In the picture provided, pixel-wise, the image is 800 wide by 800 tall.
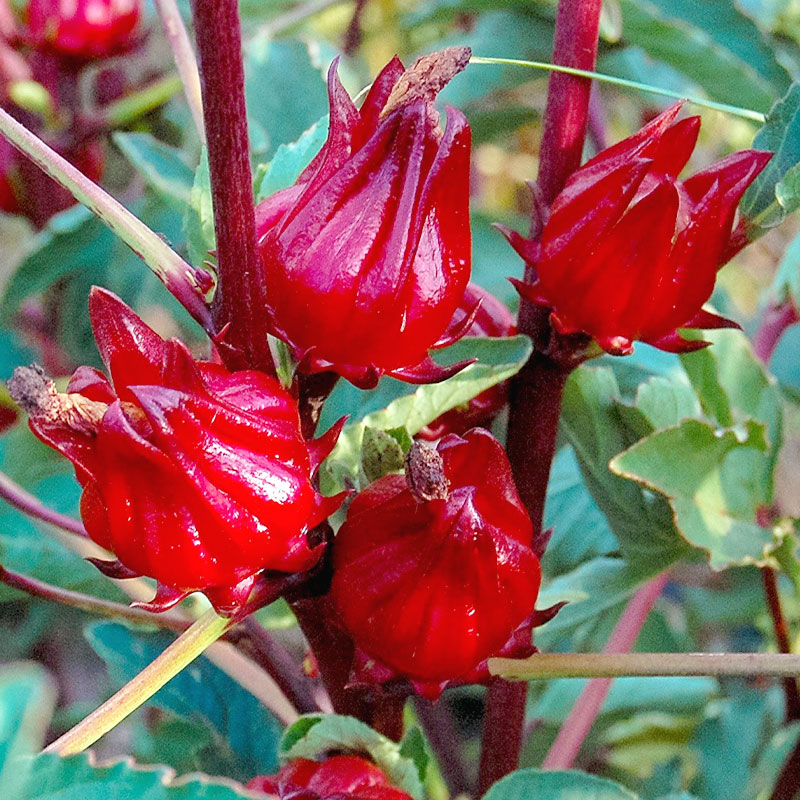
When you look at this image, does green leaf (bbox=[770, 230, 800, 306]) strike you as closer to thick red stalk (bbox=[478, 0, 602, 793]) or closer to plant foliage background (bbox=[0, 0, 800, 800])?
plant foliage background (bbox=[0, 0, 800, 800])

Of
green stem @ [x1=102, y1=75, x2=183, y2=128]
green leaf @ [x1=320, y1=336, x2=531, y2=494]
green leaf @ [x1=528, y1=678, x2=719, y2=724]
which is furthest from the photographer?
green stem @ [x1=102, y1=75, x2=183, y2=128]

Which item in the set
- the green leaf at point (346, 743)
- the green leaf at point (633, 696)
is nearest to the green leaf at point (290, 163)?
the green leaf at point (346, 743)

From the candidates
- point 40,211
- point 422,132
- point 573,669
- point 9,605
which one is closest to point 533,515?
point 573,669

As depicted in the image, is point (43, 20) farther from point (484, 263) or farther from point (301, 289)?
point (301, 289)

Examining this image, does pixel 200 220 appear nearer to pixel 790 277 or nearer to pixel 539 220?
pixel 539 220

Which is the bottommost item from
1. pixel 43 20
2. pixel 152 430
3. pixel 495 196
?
pixel 495 196

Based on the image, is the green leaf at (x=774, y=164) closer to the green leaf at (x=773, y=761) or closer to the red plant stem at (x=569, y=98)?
the red plant stem at (x=569, y=98)

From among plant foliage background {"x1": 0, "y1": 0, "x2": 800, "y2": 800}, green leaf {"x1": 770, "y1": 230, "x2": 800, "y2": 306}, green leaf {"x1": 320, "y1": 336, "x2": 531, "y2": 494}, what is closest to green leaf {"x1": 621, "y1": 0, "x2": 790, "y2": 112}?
plant foliage background {"x1": 0, "y1": 0, "x2": 800, "y2": 800}

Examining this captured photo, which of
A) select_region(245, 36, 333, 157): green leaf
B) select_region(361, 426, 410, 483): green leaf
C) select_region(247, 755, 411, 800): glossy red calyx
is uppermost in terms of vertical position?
select_region(245, 36, 333, 157): green leaf
